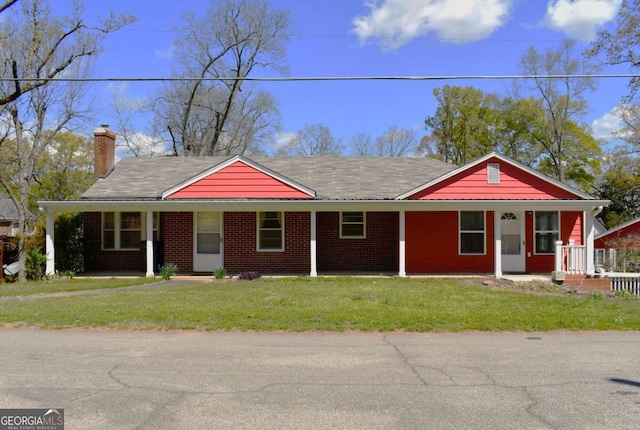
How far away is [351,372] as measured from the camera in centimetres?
650

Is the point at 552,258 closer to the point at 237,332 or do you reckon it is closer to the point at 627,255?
the point at 627,255

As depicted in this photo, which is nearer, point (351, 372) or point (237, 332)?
point (351, 372)

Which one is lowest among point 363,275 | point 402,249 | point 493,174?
point 363,275

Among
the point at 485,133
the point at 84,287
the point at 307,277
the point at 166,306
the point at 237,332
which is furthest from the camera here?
the point at 485,133

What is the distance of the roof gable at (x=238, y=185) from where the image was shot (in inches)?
719

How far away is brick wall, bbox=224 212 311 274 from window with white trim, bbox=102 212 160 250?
308 cm

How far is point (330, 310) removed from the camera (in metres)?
10.8

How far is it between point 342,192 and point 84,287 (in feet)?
29.0

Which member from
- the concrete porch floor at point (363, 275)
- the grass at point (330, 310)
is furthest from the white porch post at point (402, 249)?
the grass at point (330, 310)

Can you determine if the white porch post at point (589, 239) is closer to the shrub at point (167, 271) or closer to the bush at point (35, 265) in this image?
the shrub at point (167, 271)

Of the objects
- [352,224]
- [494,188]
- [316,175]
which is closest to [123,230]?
[316,175]

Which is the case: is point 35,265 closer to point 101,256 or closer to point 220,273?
point 101,256

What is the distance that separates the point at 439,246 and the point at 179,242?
917 centimetres

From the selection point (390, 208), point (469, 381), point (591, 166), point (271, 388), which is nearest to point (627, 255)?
point (390, 208)
